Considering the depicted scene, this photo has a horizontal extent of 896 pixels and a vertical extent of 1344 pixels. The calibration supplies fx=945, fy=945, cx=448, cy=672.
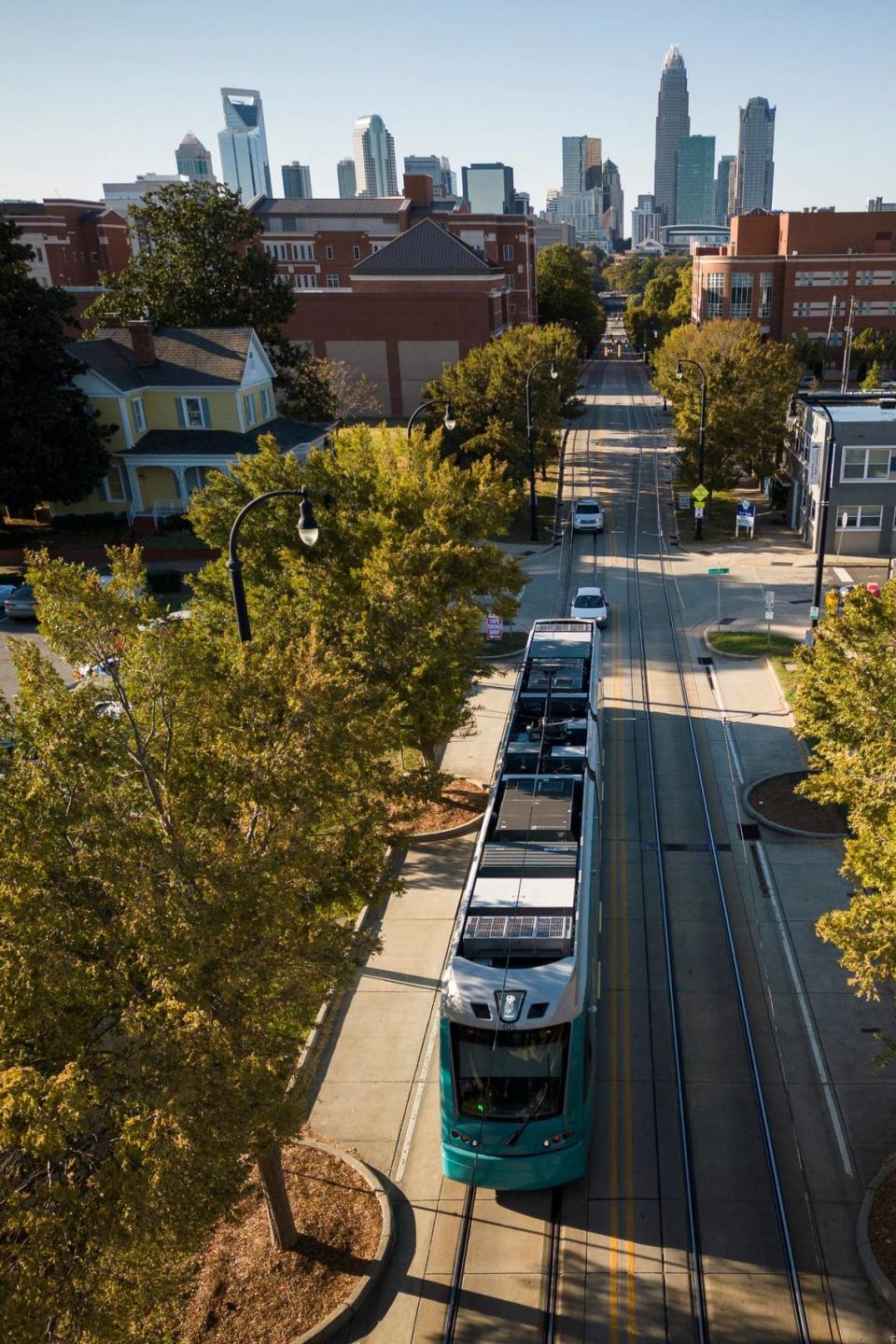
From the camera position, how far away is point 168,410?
52.5 metres

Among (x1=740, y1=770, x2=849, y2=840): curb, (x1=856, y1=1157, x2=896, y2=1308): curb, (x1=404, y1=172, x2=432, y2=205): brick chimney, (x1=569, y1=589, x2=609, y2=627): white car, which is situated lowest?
(x1=740, y1=770, x2=849, y2=840): curb

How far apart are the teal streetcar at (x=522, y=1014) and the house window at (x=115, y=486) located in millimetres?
42897

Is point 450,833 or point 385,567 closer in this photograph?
point 385,567

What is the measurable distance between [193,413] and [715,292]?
67.1m

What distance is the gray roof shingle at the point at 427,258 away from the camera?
3155 inches

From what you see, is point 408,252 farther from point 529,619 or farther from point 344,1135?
point 344,1135

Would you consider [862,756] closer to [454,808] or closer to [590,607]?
[454,808]

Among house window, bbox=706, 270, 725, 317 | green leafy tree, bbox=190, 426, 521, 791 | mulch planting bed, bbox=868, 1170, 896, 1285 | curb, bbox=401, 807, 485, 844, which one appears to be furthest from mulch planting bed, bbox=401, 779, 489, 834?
house window, bbox=706, 270, 725, 317

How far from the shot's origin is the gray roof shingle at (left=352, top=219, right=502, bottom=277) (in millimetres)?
80125

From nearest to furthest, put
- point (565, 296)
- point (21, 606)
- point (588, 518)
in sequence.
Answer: point (21, 606) → point (588, 518) → point (565, 296)

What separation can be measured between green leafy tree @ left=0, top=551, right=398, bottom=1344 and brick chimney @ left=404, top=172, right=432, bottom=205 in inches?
4821

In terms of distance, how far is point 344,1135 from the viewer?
1464 centimetres

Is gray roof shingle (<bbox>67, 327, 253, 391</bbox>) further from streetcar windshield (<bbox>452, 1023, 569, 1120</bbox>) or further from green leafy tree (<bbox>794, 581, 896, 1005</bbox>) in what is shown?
streetcar windshield (<bbox>452, 1023, 569, 1120</bbox>)

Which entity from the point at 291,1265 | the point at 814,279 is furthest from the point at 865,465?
the point at 814,279
